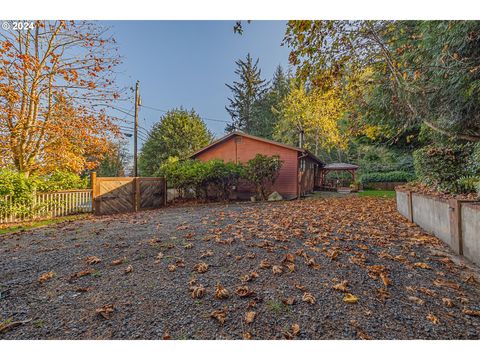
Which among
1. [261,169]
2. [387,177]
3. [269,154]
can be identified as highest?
[269,154]

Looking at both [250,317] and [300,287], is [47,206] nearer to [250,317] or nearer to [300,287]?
[250,317]

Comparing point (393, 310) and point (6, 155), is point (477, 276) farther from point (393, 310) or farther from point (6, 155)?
point (6, 155)

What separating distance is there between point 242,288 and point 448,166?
4953 millimetres

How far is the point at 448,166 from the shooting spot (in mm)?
4422

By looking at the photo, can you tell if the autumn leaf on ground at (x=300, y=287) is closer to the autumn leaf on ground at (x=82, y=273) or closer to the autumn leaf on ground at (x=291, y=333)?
the autumn leaf on ground at (x=291, y=333)

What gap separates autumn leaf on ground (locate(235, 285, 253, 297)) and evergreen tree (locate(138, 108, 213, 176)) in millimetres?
18661

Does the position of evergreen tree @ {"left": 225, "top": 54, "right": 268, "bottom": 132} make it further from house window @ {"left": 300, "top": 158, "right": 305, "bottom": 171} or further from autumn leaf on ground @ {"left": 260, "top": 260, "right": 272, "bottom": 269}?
autumn leaf on ground @ {"left": 260, "top": 260, "right": 272, "bottom": 269}

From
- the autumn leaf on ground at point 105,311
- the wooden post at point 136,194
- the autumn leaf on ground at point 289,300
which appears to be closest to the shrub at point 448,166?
the autumn leaf on ground at point 289,300

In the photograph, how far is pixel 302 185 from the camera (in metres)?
12.6

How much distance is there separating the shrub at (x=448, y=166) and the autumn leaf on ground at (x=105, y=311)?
5394 millimetres

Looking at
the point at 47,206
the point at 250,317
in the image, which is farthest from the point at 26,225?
the point at 250,317

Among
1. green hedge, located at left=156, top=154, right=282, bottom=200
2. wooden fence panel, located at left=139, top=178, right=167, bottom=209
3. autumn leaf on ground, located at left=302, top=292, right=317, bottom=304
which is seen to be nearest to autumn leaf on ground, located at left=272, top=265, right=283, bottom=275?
autumn leaf on ground, located at left=302, top=292, right=317, bottom=304

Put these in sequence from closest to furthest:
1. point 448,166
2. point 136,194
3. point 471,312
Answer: point 471,312, point 448,166, point 136,194

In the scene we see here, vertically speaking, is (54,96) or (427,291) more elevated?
(54,96)
